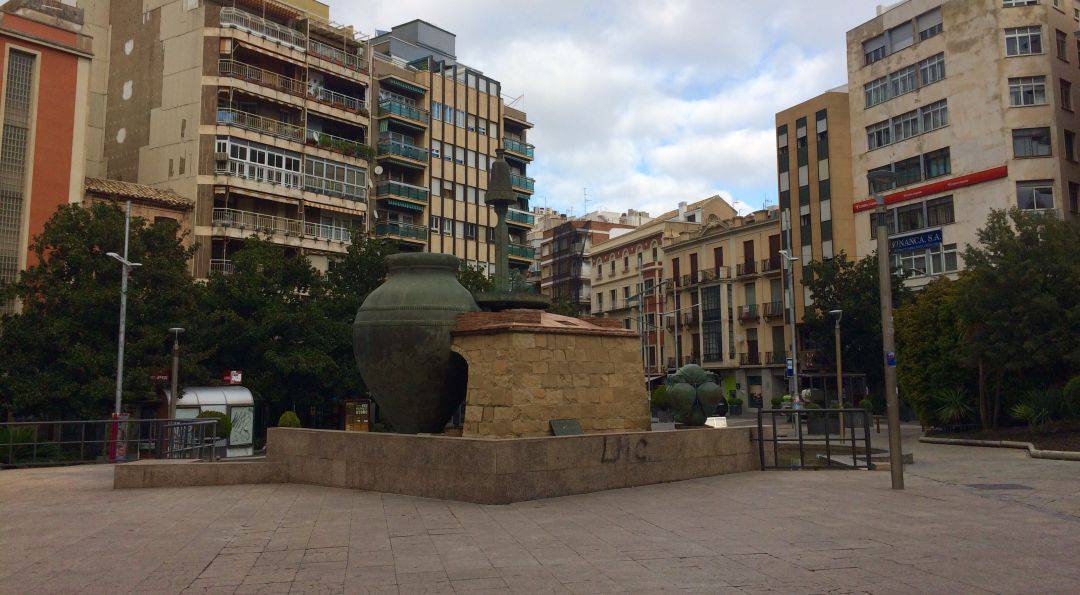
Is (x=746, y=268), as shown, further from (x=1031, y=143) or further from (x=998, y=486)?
(x=998, y=486)

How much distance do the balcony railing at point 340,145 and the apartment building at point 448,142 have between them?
1.88m

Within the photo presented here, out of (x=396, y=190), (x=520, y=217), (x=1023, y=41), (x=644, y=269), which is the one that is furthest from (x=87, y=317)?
(x=644, y=269)

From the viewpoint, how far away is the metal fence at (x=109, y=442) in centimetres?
1988

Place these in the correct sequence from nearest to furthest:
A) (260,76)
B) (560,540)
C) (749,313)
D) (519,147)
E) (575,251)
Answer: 1. (560,540)
2. (260,76)
3. (749,313)
4. (519,147)
5. (575,251)

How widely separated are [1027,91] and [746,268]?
23.2 m

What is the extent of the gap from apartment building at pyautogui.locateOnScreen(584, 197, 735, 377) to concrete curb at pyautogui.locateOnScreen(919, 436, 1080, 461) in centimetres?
3915

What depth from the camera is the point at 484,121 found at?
61.6m

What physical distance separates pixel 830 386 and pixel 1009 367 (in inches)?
1097

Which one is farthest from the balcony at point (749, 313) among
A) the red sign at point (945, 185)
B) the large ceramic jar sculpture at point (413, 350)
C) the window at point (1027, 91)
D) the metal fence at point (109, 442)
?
the large ceramic jar sculpture at point (413, 350)

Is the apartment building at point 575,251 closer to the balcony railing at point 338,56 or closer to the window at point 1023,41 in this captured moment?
the balcony railing at point 338,56

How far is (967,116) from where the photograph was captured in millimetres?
44719

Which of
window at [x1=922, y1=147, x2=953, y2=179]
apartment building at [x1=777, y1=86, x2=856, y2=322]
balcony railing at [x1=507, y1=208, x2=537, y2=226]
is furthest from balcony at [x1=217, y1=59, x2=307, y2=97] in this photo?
window at [x1=922, y1=147, x2=953, y2=179]

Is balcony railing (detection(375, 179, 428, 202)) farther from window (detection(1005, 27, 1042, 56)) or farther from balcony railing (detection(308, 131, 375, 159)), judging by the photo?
window (detection(1005, 27, 1042, 56))

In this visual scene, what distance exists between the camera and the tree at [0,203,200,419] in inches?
1122
